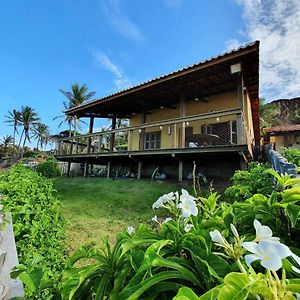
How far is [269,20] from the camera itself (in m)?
13.6

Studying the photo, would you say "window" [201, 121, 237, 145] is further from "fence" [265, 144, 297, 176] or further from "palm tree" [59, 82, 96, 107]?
"palm tree" [59, 82, 96, 107]

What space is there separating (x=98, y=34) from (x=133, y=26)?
469cm

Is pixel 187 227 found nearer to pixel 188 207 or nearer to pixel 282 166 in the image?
pixel 188 207

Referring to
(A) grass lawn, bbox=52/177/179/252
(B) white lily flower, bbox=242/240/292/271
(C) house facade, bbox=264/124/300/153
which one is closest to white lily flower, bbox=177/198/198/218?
(B) white lily flower, bbox=242/240/292/271

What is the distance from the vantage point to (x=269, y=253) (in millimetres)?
678

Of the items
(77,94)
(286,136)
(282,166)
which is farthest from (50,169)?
(286,136)

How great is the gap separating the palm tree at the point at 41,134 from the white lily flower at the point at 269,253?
58.2 m

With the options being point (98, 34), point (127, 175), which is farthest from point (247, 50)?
point (98, 34)

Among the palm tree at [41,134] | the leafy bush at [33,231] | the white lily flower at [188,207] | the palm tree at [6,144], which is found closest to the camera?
the white lily flower at [188,207]

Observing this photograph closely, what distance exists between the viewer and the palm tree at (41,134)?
5512 cm

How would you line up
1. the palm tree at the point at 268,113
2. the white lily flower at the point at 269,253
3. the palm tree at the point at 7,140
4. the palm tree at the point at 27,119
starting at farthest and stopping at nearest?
the palm tree at the point at 7,140 → the palm tree at the point at 27,119 → the palm tree at the point at 268,113 → the white lily flower at the point at 269,253

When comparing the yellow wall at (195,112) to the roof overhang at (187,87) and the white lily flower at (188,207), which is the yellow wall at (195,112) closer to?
the roof overhang at (187,87)

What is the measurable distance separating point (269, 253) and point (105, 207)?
307 inches

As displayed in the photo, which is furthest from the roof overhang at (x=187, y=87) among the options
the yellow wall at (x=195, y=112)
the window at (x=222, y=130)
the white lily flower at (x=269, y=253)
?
the white lily flower at (x=269, y=253)
